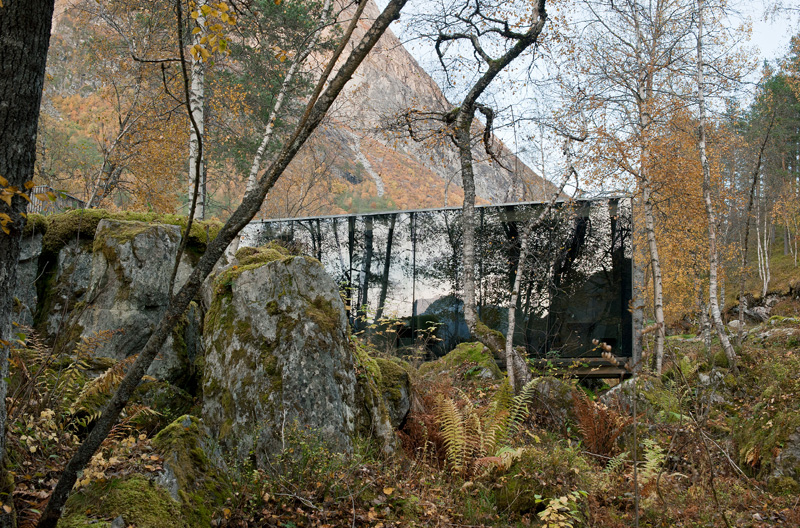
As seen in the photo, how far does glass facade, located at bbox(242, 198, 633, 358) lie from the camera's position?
10.7 m

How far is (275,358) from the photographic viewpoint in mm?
4438

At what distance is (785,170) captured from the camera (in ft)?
92.7

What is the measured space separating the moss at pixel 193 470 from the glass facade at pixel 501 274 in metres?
6.60

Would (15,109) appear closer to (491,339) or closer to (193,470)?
(193,470)

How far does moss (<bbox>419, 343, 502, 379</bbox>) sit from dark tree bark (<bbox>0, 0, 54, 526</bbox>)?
22.1 ft

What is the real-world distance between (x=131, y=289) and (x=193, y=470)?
11.6 feet

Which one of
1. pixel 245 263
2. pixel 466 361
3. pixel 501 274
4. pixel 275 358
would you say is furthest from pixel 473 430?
pixel 501 274

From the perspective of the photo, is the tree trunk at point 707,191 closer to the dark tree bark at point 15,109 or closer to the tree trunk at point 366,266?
the tree trunk at point 366,266

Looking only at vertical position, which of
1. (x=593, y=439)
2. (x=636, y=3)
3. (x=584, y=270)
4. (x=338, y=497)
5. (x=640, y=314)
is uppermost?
(x=636, y=3)

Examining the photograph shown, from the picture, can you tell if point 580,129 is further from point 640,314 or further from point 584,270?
point 640,314

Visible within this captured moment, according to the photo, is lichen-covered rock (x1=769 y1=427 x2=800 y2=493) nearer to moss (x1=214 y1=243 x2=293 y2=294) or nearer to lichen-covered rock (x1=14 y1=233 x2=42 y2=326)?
moss (x1=214 y1=243 x2=293 y2=294)

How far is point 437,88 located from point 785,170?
88.2ft

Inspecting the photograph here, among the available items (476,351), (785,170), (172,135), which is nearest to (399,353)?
(476,351)

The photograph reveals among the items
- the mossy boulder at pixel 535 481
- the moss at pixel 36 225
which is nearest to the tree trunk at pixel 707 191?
the mossy boulder at pixel 535 481
